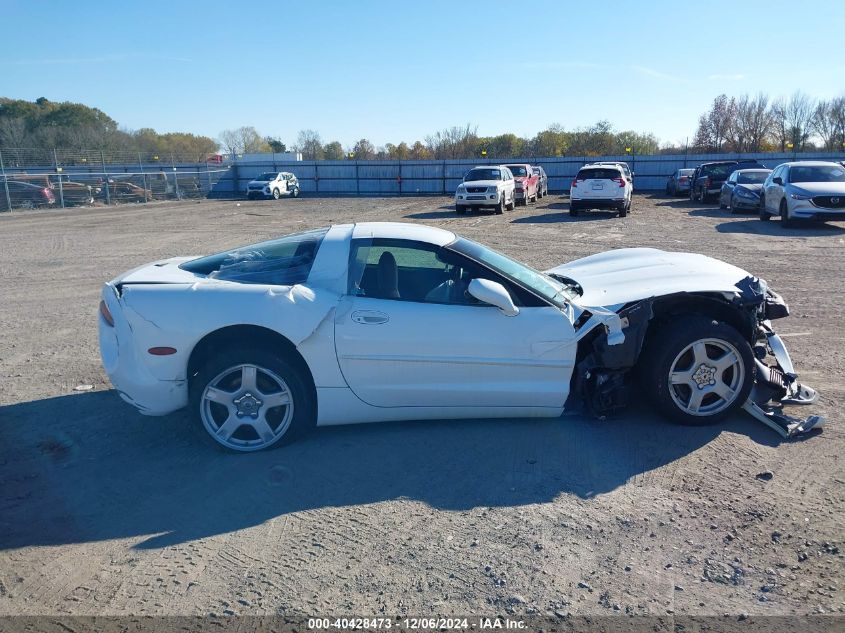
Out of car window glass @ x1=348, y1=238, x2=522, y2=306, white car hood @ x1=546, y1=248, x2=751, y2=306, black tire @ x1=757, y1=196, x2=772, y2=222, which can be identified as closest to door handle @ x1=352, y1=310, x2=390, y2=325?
car window glass @ x1=348, y1=238, x2=522, y2=306

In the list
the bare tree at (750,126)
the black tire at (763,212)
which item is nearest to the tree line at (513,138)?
the bare tree at (750,126)

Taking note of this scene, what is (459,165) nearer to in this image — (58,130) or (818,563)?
(58,130)

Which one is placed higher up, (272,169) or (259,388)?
(272,169)

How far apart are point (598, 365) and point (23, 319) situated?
726 cm

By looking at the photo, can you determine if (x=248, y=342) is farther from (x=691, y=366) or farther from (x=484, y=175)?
(x=484, y=175)

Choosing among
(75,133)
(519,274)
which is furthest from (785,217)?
(75,133)

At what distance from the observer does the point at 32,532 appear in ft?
12.1

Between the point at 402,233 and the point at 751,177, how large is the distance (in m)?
22.0

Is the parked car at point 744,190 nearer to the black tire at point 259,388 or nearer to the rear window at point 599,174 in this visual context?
the rear window at point 599,174

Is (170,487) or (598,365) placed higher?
(598,365)

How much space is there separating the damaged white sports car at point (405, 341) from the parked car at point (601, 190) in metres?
19.2

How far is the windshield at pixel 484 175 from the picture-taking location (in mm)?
27141

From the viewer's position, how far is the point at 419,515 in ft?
12.5

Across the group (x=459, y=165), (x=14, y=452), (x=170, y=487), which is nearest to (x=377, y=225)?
(x=170, y=487)
